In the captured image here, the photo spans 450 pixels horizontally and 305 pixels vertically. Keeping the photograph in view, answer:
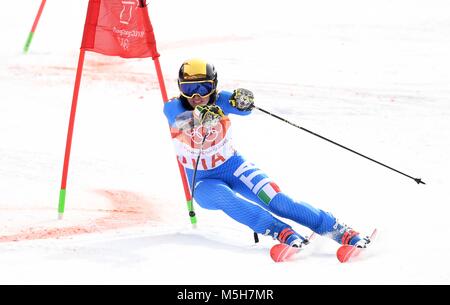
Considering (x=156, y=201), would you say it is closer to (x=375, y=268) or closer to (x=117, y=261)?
(x=117, y=261)

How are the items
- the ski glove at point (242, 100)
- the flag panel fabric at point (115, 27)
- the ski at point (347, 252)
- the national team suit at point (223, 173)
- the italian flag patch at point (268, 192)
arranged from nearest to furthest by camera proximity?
1. the ski at point (347, 252)
2. the national team suit at point (223, 173)
3. the italian flag patch at point (268, 192)
4. the ski glove at point (242, 100)
5. the flag panel fabric at point (115, 27)

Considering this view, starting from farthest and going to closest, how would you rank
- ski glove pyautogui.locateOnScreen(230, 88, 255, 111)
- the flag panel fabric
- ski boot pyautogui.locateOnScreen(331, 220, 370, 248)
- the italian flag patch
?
the flag panel fabric, ski glove pyautogui.locateOnScreen(230, 88, 255, 111), the italian flag patch, ski boot pyautogui.locateOnScreen(331, 220, 370, 248)

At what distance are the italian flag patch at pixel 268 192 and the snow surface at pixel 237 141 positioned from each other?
0.40 m

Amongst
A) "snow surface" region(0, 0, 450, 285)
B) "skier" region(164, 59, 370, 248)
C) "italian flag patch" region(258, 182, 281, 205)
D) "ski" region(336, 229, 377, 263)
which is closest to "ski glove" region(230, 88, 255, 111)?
"skier" region(164, 59, 370, 248)

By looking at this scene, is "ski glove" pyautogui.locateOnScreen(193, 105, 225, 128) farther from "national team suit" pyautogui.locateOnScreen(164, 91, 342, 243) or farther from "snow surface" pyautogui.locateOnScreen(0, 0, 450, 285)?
"snow surface" pyautogui.locateOnScreen(0, 0, 450, 285)

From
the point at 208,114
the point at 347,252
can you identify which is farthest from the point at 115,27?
the point at 347,252

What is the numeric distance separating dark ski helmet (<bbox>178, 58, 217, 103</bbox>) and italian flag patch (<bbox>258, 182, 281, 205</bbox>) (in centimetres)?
93

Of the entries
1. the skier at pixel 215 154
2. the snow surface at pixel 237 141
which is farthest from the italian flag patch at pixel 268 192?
the snow surface at pixel 237 141

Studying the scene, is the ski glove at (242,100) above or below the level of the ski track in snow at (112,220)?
above

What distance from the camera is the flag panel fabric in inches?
328

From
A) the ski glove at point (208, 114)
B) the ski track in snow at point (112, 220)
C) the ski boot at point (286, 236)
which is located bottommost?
the ski track in snow at point (112, 220)

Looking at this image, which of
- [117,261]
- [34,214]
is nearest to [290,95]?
[34,214]

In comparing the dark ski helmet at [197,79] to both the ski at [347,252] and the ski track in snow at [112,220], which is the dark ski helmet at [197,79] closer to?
the ski track in snow at [112,220]

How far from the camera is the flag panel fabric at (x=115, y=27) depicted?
8.34 meters
